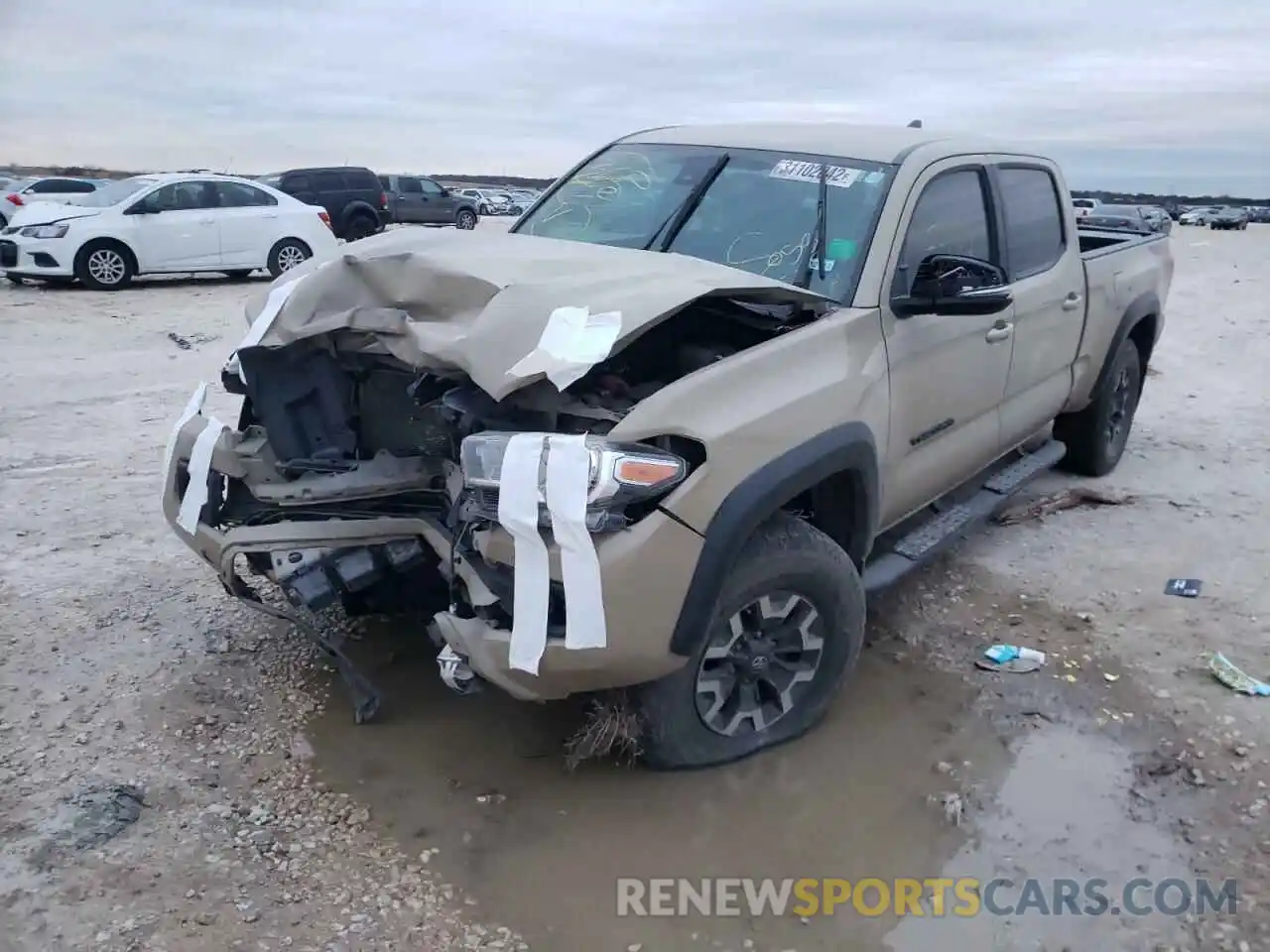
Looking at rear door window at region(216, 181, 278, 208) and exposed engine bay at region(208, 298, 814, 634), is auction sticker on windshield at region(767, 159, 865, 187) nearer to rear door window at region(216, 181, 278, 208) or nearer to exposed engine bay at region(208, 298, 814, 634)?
exposed engine bay at region(208, 298, 814, 634)

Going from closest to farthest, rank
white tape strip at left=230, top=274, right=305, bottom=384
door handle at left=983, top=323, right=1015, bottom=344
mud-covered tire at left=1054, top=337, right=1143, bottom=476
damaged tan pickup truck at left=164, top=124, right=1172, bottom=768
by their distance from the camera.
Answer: damaged tan pickup truck at left=164, top=124, right=1172, bottom=768, white tape strip at left=230, top=274, right=305, bottom=384, door handle at left=983, top=323, right=1015, bottom=344, mud-covered tire at left=1054, top=337, right=1143, bottom=476

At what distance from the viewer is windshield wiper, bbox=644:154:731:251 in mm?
4078

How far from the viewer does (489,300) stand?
10.3 feet

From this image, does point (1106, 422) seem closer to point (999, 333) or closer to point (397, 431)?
point (999, 333)

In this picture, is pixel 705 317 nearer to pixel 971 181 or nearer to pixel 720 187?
pixel 720 187

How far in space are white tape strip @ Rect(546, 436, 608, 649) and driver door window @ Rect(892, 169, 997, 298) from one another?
→ 1599mm

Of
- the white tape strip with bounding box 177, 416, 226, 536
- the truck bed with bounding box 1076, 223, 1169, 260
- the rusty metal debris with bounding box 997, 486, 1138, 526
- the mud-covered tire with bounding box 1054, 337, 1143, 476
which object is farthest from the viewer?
the truck bed with bounding box 1076, 223, 1169, 260

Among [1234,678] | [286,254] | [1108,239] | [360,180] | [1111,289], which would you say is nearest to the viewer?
[1234,678]

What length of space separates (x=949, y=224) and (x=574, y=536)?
7.94 ft

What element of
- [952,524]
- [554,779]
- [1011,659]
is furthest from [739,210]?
[554,779]

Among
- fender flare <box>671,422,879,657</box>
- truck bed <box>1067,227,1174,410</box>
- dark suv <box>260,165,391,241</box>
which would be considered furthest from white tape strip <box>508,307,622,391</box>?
dark suv <box>260,165,391,241</box>

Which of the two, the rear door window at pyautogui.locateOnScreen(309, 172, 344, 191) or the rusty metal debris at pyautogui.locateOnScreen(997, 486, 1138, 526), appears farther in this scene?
the rear door window at pyautogui.locateOnScreen(309, 172, 344, 191)

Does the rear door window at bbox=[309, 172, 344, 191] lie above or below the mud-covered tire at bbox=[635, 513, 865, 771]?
above

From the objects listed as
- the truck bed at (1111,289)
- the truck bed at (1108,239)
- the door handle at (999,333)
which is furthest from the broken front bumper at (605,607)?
the truck bed at (1108,239)
